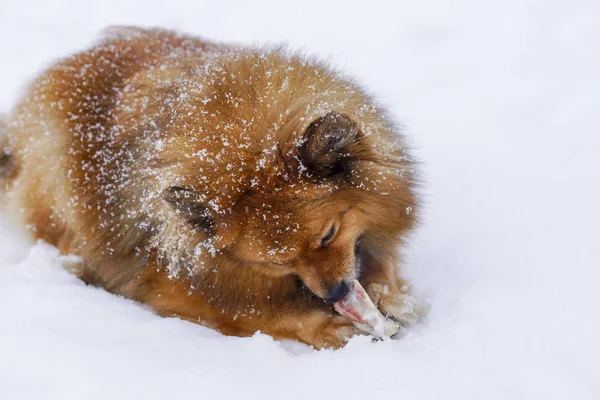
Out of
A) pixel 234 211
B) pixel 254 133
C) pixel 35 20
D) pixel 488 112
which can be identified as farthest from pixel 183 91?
pixel 35 20

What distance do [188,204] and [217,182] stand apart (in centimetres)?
14

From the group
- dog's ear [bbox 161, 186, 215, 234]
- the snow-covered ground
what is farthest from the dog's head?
the snow-covered ground

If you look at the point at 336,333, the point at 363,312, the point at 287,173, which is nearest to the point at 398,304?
the point at 363,312

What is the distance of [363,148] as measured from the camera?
2.29 m

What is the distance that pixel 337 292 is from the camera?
2.34m

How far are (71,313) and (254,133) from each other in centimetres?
119

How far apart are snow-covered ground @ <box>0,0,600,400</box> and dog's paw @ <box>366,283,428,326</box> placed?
101 millimetres

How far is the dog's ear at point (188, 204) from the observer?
2043 millimetres

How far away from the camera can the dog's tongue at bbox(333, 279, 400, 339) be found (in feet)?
7.87

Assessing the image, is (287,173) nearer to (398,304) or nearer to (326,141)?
(326,141)

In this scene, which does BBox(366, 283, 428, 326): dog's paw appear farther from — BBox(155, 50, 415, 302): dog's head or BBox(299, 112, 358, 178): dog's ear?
BBox(299, 112, 358, 178): dog's ear

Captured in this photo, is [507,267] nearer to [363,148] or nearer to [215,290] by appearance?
[363,148]

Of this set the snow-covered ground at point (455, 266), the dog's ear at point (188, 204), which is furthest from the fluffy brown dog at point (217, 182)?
the snow-covered ground at point (455, 266)

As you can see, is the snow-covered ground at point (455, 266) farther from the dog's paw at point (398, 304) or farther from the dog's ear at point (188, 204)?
the dog's ear at point (188, 204)
